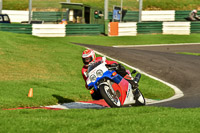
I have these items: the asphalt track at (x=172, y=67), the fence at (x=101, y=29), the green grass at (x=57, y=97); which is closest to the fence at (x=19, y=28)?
the fence at (x=101, y=29)

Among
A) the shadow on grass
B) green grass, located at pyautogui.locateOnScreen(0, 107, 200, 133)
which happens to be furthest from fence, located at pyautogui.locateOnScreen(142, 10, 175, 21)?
green grass, located at pyautogui.locateOnScreen(0, 107, 200, 133)

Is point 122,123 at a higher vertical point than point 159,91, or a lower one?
higher

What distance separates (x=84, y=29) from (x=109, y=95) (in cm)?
2500

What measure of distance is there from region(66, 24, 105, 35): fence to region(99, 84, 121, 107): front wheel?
23973 mm

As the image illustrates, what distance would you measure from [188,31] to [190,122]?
2853 cm

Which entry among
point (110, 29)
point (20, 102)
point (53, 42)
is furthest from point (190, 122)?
point (110, 29)

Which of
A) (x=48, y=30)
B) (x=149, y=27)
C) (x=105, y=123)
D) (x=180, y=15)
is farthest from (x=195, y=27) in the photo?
(x=105, y=123)

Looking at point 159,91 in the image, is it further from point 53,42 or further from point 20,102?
point 53,42

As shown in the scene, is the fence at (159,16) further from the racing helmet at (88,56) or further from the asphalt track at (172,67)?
the racing helmet at (88,56)

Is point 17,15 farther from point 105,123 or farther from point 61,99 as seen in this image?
point 105,123

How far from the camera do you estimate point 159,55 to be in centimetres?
2300

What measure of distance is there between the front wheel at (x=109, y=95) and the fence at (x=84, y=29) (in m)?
24.0

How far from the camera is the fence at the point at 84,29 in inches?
1315

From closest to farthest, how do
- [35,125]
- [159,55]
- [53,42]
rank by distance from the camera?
1. [35,125]
2. [159,55]
3. [53,42]
